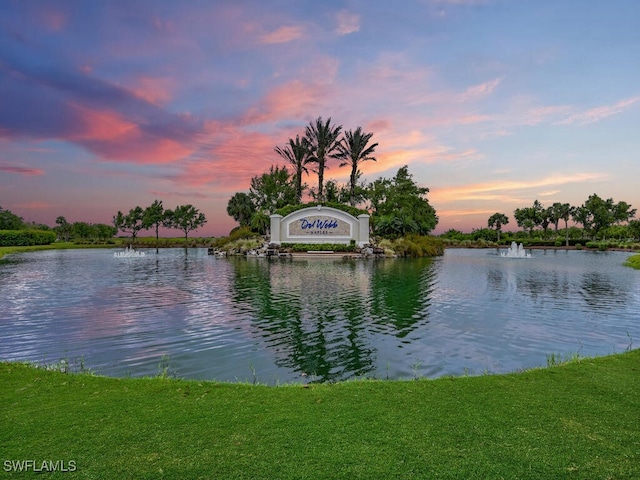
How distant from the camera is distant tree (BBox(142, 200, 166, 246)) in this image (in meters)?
72.4

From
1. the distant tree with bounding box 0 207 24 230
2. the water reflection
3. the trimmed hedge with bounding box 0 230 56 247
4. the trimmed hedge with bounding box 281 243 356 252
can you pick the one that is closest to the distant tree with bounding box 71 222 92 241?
the distant tree with bounding box 0 207 24 230

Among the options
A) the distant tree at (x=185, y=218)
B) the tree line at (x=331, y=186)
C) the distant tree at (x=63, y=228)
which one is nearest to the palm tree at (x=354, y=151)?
the tree line at (x=331, y=186)

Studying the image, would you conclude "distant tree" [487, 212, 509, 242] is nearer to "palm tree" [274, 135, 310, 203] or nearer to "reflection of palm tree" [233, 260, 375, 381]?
"palm tree" [274, 135, 310, 203]

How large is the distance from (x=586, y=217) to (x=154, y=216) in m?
84.4

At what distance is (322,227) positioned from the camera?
44844 mm

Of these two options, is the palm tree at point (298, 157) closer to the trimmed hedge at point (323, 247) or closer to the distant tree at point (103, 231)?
the trimmed hedge at point (323, 247)

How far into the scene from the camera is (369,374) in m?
6.70

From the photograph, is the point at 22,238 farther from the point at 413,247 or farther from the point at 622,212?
the point at 622,212

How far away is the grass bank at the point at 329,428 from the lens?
3.25 metres

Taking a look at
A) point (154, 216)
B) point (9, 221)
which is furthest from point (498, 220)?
point (9, 221)

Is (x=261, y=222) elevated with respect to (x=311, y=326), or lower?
elevated

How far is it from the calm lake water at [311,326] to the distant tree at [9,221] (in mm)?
70725

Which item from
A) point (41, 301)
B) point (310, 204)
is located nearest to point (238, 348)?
point (41, 301)

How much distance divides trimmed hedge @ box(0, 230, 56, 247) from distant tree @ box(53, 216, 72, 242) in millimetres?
16450
